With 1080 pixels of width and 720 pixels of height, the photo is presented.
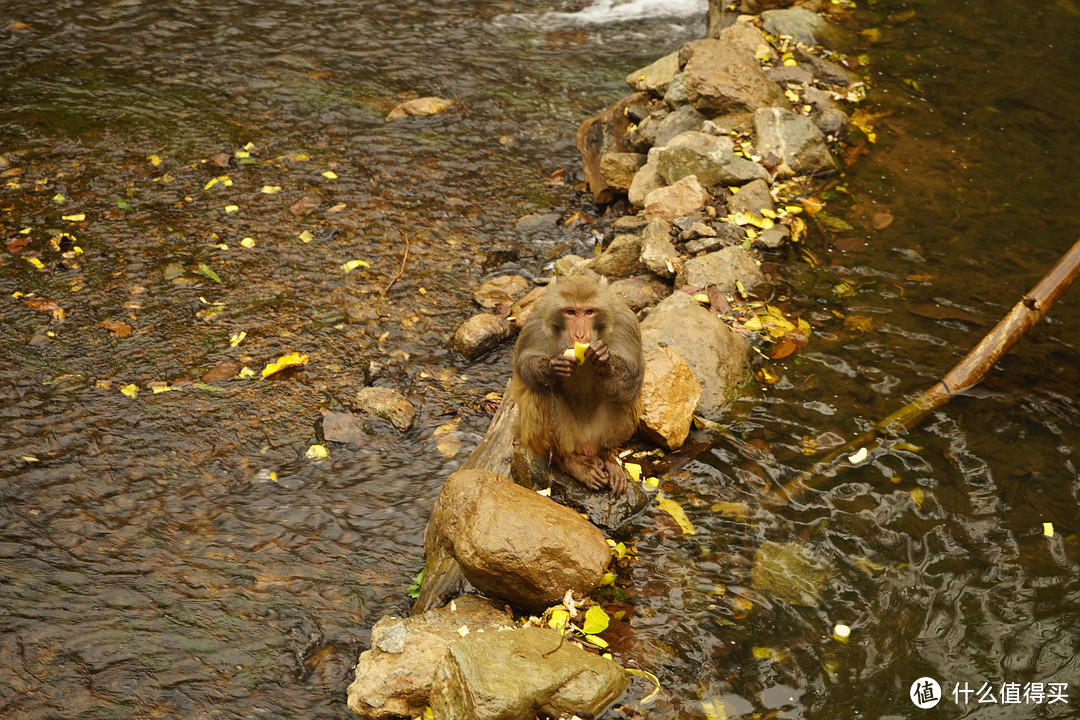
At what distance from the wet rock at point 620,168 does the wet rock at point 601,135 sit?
0.97 ft

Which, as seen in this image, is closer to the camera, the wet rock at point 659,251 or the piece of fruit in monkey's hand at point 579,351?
the piece of fruit in monkey's hand at point 579,351

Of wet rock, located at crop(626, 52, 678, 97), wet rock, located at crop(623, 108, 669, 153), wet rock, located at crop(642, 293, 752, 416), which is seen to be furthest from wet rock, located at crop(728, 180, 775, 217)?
wet rock, located at crop(626, 52, 678, 97)

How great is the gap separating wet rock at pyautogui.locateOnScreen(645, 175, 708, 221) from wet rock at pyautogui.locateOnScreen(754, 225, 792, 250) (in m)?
0.66

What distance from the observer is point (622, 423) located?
5.64m

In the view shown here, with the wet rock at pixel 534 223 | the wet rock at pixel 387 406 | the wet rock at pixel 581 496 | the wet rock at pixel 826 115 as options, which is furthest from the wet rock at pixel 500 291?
the wet rock at pixel 826 115

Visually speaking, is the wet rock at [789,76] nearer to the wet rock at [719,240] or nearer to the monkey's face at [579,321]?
the wet rock at [719,240]

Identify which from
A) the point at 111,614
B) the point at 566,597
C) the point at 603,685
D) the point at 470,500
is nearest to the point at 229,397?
the point at 111,614

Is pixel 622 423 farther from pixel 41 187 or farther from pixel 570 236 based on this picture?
pixel 41 187

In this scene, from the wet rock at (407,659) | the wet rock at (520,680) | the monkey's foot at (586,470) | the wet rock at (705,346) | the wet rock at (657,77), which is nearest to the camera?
the wet rock at (520,680)

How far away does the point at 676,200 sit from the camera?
8.41m

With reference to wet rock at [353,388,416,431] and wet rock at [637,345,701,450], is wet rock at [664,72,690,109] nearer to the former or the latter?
wet rock at [637,345,701,450]

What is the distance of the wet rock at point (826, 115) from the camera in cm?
930

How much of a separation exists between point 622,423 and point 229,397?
3.36m

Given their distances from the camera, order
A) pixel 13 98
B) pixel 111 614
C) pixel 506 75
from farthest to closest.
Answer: pixel 506 75 → pixel 13 98 → pixel 111 614
